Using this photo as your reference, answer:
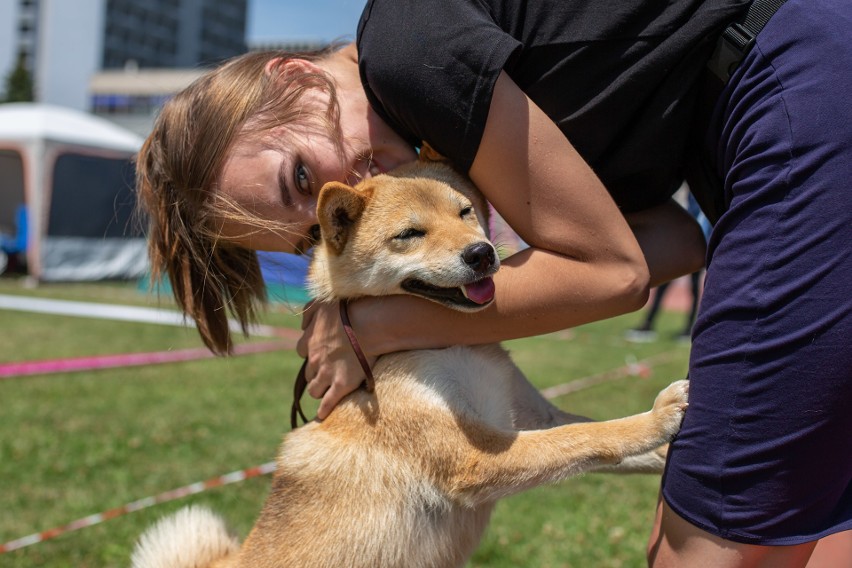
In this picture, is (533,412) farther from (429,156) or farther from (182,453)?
(182,453)

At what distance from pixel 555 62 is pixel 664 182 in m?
0.45

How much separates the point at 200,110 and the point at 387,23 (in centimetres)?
75

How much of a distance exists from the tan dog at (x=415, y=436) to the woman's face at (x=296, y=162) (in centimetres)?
11

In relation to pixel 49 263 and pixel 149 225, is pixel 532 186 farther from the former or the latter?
pixel 49 263

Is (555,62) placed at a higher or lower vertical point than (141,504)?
higher

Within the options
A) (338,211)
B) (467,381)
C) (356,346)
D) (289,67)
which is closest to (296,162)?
(338,211)

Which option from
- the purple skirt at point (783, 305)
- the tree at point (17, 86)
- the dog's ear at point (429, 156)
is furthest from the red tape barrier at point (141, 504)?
the tree at point (17, 86)

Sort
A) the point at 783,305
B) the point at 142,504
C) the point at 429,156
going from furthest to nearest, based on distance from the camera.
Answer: the point at 142,504 < the point at 429,156 < the point at 783,305

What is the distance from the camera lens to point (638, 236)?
2020 millimetres

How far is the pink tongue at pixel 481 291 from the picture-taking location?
6.19 feet

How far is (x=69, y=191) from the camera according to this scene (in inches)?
612

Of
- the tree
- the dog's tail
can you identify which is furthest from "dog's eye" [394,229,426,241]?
the tree

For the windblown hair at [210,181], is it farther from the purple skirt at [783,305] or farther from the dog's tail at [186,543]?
the purple skirt at [783,305]

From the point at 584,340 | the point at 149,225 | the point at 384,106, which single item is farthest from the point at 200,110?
the point at 584,340
